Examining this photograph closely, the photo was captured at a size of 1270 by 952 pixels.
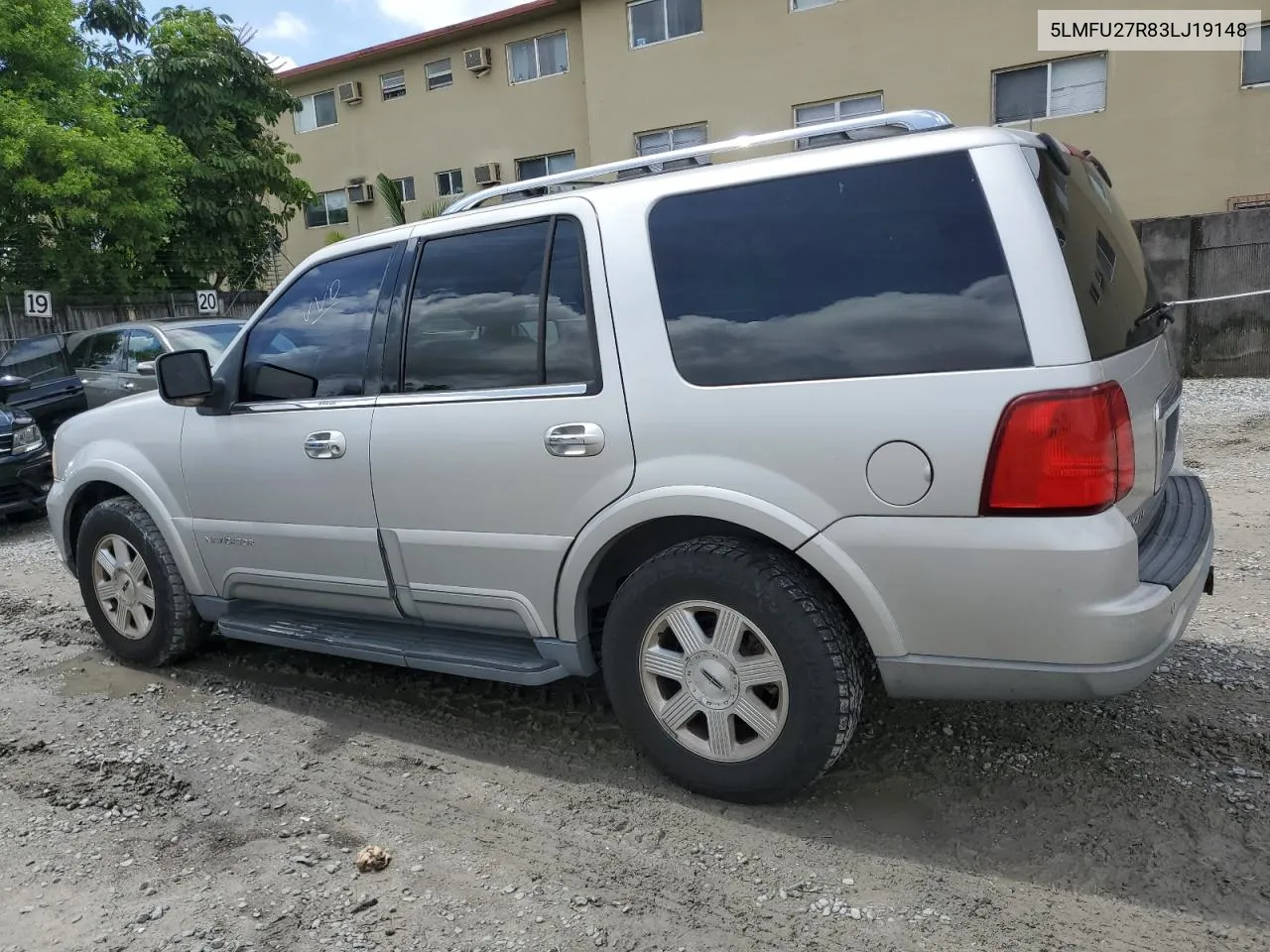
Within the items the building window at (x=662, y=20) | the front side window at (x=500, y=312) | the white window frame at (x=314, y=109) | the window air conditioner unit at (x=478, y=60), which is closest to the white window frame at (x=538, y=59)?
the window air conditioner unit at (x=478, y=60)

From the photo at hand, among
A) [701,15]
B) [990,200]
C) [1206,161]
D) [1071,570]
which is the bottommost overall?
[1071,570]

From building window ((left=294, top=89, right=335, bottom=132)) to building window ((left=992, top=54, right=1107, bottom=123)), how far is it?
52.8ft

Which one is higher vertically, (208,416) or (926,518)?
(208,416)

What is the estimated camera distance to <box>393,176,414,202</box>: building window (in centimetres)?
2262

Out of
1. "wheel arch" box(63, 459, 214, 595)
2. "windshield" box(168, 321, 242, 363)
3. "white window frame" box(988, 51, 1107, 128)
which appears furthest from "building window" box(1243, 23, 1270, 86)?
"wheel arch" box(63, 459, 214, 595)

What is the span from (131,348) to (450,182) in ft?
45.9

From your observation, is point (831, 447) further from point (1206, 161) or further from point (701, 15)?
point (701, 15)

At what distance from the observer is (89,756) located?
3.61m

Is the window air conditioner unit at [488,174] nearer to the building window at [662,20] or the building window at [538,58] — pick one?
the building window at [538,58]

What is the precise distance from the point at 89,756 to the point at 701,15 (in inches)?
683

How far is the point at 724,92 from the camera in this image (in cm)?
1756

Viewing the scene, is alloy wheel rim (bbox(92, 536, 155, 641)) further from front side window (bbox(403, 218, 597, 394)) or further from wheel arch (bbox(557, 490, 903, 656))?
wheel arch (bbox(557, 490, 903, 656))

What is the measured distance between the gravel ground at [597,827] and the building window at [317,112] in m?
22.5

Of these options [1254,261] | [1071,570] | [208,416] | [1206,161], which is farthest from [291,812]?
[1206,161]
